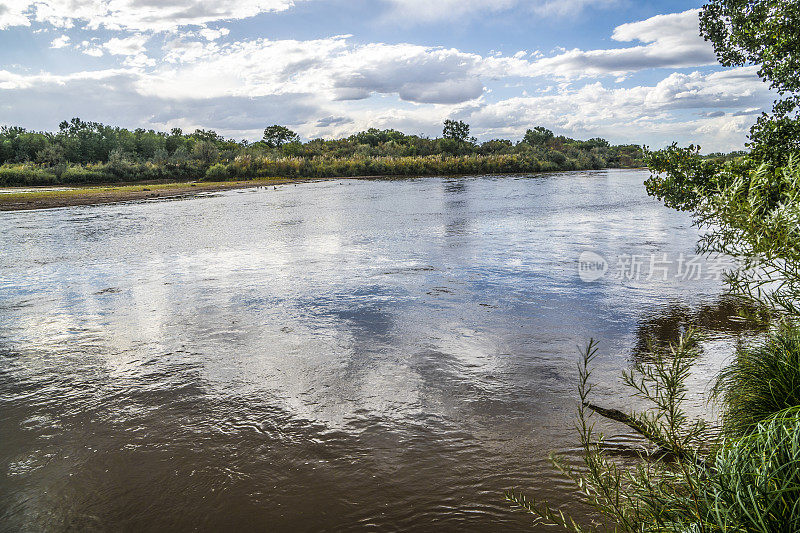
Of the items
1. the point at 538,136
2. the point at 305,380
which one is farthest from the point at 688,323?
the point at 538,136

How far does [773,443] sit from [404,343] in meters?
5.06

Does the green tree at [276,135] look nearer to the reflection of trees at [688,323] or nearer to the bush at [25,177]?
the bush at [25,177]

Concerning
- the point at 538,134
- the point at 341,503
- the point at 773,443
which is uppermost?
the point at 538,134

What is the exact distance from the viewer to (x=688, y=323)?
7496mm

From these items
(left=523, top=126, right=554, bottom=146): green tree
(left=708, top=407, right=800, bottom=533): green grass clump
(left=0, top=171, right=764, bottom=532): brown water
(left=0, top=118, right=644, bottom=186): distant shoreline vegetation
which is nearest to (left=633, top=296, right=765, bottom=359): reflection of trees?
(left=0, top=171, right=764, bottom=532): brown water

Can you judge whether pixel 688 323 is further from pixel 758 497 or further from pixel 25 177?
pixel 25 177

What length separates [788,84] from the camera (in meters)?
8.16

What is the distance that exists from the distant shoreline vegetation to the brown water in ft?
143

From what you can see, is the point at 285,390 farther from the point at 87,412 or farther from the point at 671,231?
the point at 671,231

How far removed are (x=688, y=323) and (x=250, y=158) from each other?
201ft

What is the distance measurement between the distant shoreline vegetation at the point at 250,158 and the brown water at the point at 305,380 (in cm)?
4346

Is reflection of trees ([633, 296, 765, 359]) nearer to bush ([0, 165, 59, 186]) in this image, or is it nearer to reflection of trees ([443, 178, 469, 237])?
reflection of trees ([443, 178, 469, 237])

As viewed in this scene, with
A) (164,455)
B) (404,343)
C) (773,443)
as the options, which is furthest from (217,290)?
(773,443)

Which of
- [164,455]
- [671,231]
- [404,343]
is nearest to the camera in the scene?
[164,455]
